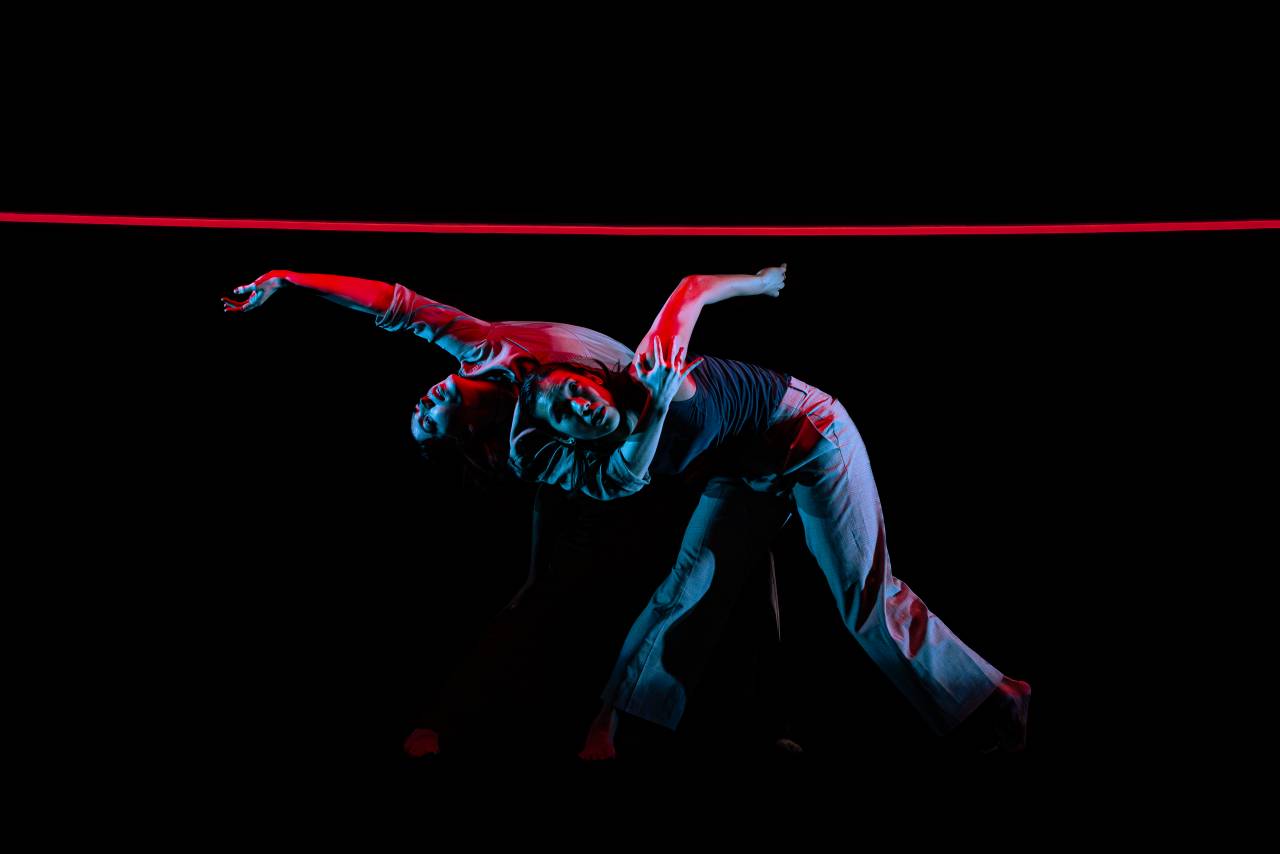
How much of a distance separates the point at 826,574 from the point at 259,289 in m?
1.50

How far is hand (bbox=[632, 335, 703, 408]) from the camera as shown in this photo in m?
2.22

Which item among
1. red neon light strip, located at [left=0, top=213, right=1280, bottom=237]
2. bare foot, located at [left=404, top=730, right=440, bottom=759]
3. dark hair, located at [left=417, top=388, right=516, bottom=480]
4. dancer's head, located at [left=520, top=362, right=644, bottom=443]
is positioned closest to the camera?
dancer's head, located at [left=520, top=362, right=644, bottom=443]

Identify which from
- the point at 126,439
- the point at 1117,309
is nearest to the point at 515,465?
the point at 126,439

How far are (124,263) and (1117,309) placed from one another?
2918 mm

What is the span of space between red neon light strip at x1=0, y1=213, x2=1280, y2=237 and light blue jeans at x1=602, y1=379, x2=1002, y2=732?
413 millimetres

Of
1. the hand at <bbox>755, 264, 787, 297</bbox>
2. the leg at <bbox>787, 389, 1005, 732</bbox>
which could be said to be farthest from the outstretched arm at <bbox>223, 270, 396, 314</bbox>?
the leg at <bbox>787, 389, 1005, 732</bbox>

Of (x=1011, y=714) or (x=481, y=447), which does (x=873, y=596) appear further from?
(x=481, y=447)

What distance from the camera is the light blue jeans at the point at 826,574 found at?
8.45ft

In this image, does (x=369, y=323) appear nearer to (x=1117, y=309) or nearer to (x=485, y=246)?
(x=485, y=246)

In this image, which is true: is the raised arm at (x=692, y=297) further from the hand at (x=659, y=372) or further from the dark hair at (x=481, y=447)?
the dark hair at (x=481, y=447)

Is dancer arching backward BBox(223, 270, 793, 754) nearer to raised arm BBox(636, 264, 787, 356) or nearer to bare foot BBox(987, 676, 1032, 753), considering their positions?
raised arm BBox(636, 264, 787, 356)

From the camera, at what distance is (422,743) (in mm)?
2650

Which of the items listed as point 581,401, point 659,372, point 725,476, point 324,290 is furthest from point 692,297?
point 324,290

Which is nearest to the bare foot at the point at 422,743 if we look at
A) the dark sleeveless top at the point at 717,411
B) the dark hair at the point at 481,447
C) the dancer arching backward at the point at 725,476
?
the dancer arching backward at the point at 725,476
